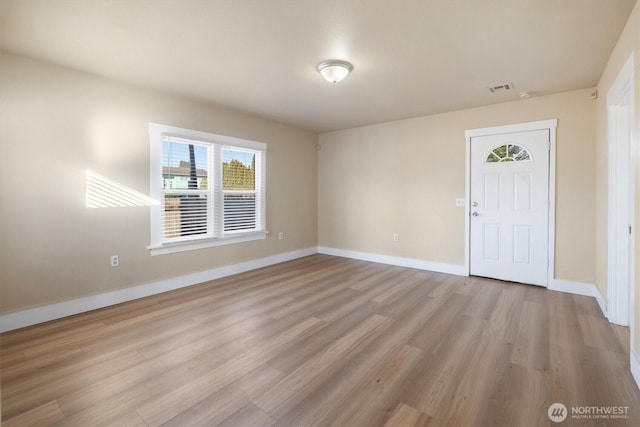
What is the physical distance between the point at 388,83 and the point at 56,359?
13.6 feet

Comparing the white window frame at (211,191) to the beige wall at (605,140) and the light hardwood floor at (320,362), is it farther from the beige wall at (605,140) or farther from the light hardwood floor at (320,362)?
the beige wall at (605,140)

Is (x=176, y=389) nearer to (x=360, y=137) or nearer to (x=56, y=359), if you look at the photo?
(x=56, y=359)

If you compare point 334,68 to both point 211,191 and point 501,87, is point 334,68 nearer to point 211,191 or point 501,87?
point 501,87

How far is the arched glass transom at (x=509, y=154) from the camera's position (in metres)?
4.11

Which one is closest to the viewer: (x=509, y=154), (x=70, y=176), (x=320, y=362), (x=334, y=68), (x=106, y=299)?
(x=320, y=362)

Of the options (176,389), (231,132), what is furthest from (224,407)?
(231,132)

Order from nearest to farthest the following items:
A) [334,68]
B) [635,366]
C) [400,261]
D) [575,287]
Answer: [635,366] → [334,68] → [575,287] → [400,261]

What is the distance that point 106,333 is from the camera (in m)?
2.73

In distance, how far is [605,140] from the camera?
3.13 meters

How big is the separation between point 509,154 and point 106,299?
557 cm

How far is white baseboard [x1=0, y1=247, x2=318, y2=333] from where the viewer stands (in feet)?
9.34

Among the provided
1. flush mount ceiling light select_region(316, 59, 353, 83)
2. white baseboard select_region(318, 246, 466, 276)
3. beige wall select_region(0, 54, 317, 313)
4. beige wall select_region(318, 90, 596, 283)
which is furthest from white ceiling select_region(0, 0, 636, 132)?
white baseboard select_region(318, 246, 466, 276)

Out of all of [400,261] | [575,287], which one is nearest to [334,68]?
[400,261]

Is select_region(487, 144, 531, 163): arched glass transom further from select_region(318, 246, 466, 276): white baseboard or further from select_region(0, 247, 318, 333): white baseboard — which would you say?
select_region(0, 247, 318, 333): white baseboard
